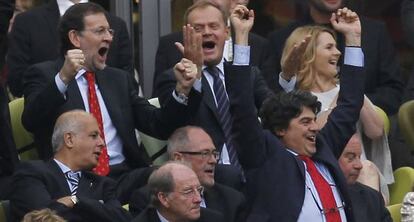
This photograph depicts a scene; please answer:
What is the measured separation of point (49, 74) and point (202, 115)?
1036mm

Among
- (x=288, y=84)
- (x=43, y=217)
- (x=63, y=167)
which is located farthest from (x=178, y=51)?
(x=43, y=217)

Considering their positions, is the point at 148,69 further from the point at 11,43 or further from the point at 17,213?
the point at 17,213

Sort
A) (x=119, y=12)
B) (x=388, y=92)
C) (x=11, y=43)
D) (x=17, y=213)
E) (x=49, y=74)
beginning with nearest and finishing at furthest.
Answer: (x=17, y=213) → (x=49, y=74) → (x=11, y=43) → (x=388, y=92) → (x=119, y=12)

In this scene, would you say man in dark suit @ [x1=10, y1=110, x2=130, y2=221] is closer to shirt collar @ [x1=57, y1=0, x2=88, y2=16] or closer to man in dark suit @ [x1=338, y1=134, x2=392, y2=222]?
man in dark suit @ [x1=338, y1=134, x2=392, y2=222]

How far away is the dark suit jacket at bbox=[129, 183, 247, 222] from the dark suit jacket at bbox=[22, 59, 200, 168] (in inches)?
23.1

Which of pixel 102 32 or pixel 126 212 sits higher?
pixel 102 32

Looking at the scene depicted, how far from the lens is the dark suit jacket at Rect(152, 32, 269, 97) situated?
11188 millimetres

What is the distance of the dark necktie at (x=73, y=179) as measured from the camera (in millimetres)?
9375

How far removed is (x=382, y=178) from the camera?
36.5 ft

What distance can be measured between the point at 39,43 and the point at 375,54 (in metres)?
2.64

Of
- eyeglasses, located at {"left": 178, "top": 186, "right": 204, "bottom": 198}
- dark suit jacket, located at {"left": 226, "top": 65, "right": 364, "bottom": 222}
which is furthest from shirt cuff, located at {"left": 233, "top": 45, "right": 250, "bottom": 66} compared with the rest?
eyeglasses, located at {"left": 178, "top": 186, "right": 204, "bottom": 198}

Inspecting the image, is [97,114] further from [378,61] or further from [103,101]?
[378,61]

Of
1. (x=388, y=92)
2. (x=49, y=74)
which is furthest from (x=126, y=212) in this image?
(x=388, y=92)

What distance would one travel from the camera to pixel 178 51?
1120cm
